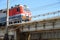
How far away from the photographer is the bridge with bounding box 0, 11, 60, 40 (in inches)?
857

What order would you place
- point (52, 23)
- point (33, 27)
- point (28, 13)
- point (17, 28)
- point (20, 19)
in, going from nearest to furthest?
1. point (52, 23)
2. point (33, 27)
3. point (17, 28)
4. point (20, 19)
5. point (28, 13)

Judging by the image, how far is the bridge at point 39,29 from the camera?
21.8 m

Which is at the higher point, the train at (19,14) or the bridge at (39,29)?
the train at (19,14)

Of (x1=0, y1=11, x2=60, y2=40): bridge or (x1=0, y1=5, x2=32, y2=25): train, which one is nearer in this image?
(x1=0, y1=11, x2=60, y2=40): bridge

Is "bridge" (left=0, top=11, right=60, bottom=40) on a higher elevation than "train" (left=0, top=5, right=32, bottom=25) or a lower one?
lower

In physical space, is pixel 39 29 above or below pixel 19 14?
below

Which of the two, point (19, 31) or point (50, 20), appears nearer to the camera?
point (50, 20)

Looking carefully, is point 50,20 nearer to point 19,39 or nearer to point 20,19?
point 19,39

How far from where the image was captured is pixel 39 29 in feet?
79.0

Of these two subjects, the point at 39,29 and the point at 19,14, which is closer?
the point at 39,29

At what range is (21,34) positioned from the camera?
29.1m

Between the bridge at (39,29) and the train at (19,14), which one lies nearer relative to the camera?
the bridge at (39,29)

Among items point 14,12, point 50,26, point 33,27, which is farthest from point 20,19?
point 50,26

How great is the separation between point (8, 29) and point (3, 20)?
5.46 meters
